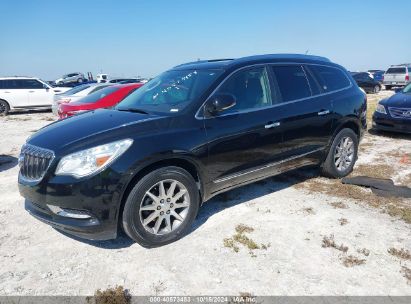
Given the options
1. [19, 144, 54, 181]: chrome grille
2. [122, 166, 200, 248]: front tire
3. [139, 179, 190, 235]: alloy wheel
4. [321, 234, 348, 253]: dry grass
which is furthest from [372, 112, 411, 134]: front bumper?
[19, 144, 54, 181]: chrome grille

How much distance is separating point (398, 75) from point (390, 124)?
19753mm

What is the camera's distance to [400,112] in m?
8.62

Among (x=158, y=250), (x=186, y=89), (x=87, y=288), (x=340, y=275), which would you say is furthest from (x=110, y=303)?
(x=186, y=89)

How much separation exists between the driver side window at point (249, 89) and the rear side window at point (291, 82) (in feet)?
0.72

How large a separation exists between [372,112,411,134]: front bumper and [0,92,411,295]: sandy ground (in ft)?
14.9

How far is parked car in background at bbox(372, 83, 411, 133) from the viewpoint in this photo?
27.8 ft

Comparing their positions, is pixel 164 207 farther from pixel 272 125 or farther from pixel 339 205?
pixel 339 205

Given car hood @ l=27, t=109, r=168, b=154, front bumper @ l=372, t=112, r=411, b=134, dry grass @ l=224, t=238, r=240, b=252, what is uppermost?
car hood @ l=27, t=109, r=168, b=154

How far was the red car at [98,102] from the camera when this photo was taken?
869 centimetres

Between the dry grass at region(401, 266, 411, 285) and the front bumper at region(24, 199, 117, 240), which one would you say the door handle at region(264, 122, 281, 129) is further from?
the front bumper at region(24, 199, 117, 240)

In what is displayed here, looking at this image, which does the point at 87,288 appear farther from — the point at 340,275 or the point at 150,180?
the point at 340,275

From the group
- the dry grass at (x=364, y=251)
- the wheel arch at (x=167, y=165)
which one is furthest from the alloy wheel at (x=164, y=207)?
the dry grass at (x=364, y=251)

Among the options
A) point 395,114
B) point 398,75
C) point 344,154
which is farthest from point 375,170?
point 398,75

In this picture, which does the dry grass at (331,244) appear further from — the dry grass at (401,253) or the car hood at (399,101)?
the car hood at (399,101)
